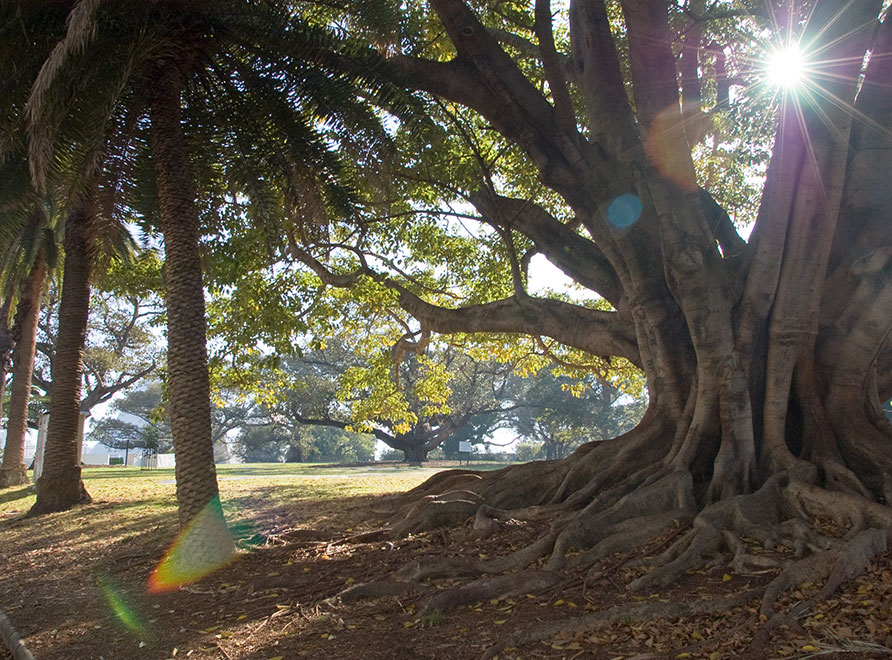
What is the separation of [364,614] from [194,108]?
277 inches

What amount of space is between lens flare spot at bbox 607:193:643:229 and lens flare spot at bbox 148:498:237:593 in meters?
5.69

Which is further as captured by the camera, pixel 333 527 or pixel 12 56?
pixel 333 527

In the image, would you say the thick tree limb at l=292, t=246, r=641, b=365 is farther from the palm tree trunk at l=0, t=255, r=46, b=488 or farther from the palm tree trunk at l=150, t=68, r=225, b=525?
the palm tree trunk at l=0, t=255, r=46, b=488

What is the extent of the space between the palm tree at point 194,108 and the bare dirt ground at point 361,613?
1.33 meters

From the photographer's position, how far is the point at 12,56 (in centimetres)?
761

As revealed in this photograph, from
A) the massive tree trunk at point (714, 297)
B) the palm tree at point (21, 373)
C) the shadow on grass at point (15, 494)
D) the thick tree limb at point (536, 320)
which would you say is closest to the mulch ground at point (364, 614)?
the massive tree trunk at point (714, 297)

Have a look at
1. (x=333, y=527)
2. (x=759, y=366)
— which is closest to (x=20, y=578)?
(x=333, y=527)

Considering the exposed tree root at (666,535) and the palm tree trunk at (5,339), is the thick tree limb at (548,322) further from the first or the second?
the palm tree trunk at (5,339)

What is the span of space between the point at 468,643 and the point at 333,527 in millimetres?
4901

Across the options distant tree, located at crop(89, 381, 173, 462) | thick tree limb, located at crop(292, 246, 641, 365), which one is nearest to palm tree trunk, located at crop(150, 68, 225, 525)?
thick tree limb, located at crop(292, 246, 641, 365)

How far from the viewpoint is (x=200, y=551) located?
272 inches

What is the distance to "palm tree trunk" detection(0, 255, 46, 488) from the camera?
1672 cm

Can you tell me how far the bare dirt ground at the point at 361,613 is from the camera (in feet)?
12.8

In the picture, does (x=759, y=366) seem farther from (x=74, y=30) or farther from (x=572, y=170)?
(x=74, y=30)
